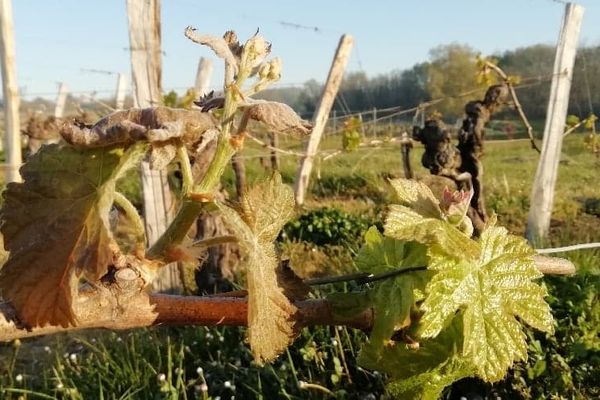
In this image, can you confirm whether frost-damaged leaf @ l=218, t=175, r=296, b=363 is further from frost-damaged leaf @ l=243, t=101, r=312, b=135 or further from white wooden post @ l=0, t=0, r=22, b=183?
white wooden post @ l=0, t=0, r=22, b=183

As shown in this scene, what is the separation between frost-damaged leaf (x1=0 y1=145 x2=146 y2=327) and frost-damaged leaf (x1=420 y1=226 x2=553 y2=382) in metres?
0.48

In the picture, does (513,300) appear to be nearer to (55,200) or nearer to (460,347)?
(460,347)

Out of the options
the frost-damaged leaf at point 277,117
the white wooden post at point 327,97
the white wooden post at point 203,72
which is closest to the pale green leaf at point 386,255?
the frost-damaged leaf at point 277,117

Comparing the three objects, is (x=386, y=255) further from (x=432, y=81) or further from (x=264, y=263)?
(x=432, y=81)

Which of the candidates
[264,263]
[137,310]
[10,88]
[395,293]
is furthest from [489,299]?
[10,88]

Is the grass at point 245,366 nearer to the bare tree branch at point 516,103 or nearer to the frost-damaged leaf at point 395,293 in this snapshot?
the frost-damaged leaf at point 395,293

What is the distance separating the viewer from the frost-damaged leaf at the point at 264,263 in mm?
787

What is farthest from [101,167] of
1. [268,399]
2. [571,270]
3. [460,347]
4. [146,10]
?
[146,10]

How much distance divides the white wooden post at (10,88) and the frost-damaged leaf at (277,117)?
5658 mm

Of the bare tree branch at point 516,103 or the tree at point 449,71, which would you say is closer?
the bare tree branch at point 516,103

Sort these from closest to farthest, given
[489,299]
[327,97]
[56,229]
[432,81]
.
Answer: [56,229]
[489,299]
[327,97]
[432,81]

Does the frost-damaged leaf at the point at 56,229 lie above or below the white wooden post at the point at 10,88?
below

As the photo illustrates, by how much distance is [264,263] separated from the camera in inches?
31.9

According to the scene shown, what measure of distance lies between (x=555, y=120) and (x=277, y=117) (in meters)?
6.29
